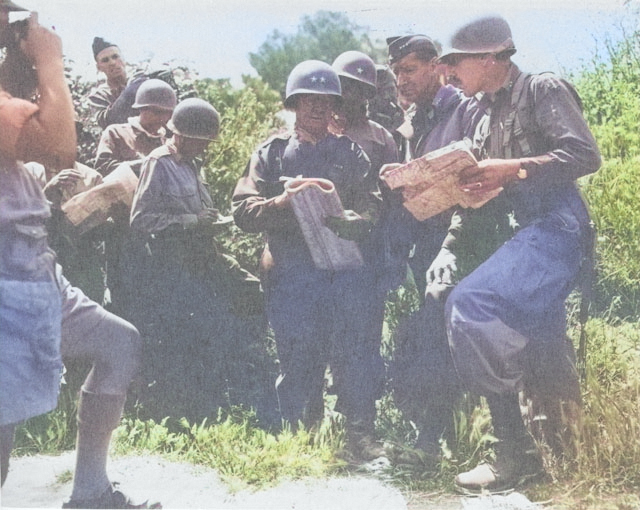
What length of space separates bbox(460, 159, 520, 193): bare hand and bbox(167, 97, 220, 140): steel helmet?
1.30m

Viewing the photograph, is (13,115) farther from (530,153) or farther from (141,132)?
(530,153)

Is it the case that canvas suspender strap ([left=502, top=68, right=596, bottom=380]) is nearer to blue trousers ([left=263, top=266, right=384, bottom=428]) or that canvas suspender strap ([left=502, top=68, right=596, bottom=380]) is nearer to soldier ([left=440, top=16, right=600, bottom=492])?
soldier ([left=440, top=16, right=600, bottom=492])

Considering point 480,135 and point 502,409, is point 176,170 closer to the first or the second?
point 480,135

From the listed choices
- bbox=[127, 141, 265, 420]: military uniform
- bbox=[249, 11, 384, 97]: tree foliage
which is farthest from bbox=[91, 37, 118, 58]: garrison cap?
bbox=[249, 11, 384, 97]: tree foliage

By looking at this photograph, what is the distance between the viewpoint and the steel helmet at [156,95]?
15.1ft

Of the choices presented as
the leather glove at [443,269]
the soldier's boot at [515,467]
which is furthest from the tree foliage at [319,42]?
the soldier's boot at [515,467]

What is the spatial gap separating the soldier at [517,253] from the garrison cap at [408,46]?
0.14 meters

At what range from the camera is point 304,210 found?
14.6ft

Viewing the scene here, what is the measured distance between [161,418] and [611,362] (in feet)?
7.22

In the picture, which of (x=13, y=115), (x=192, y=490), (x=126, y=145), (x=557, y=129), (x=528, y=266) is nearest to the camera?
(x=13, y=115)

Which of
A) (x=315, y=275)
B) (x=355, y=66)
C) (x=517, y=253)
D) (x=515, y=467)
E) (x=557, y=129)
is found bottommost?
(x=515, y=467)

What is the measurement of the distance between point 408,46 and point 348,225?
0.91m

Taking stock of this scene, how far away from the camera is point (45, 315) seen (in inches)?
151

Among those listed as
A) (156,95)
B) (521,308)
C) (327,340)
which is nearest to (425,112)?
(521,308)
